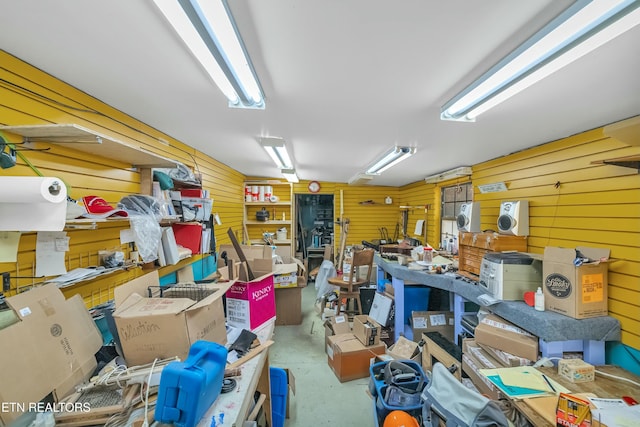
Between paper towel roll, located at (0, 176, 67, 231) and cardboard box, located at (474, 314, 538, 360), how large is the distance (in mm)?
3008

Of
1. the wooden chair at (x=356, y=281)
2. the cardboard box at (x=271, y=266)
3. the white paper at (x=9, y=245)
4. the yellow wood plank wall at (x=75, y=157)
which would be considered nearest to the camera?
the white paper at (x=9, y=245)

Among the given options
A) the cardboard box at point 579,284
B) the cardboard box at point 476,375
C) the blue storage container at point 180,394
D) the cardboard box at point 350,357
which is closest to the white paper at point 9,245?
the blue storage container at point 180,394

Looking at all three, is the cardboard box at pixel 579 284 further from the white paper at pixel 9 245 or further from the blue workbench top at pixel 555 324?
the white paper at pixel 9 245

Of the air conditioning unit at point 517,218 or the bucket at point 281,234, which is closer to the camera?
the air conditioning unit at point 517,218

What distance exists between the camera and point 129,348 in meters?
1.30

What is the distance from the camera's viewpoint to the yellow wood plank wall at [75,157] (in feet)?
4.43

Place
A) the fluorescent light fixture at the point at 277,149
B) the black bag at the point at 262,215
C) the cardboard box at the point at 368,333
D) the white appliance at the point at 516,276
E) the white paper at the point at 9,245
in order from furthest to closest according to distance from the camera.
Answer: the black bag at the point at 262,215 < the cardboard box at the point at 368,333 < the fluorescent light fixture at the point at 277,149 < the white appliance at the point at 516,276 < the white paper at the point at 9,245

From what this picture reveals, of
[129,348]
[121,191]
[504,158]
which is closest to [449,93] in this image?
[504,158]

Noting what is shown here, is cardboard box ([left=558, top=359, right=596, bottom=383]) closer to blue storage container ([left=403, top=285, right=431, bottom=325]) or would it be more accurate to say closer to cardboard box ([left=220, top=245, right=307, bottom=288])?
blue storage container ([left=403, top=285, right=431, bottom=325])

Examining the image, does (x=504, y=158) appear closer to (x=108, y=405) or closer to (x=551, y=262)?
(x=551, y=262)

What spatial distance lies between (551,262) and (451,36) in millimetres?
1987

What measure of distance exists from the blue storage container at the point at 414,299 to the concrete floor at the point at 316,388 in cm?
126

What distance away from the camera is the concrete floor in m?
2.25

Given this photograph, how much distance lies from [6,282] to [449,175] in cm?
494
